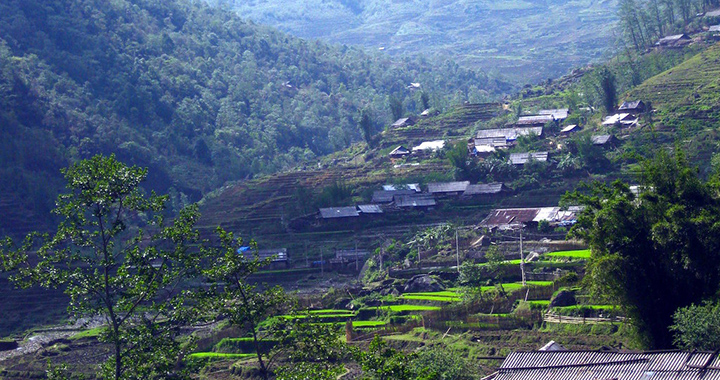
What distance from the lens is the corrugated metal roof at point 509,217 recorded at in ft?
193

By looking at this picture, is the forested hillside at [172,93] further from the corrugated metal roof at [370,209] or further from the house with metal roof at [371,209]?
the house with metal roof at [371,209]

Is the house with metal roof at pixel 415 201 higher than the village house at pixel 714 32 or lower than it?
lower

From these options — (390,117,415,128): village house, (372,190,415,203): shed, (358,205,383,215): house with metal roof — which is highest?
(390,117,415,128): village house

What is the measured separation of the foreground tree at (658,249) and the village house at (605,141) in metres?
34.7

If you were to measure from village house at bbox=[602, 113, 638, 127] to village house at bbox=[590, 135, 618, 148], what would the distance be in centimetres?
395

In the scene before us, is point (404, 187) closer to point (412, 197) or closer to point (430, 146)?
point (412, 197)

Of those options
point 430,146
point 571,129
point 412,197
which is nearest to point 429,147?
point 430,146

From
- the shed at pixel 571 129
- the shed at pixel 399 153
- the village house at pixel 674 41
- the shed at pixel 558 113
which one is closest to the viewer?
the shed at pixel 571 129

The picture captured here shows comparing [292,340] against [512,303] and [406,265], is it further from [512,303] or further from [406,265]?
[406,265]

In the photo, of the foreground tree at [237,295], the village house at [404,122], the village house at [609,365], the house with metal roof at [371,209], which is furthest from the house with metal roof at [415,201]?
the foreground tree at [237,295]

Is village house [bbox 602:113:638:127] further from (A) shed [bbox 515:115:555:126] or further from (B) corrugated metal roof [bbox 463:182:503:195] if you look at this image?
(B) corrugated metal roof [bbox 463:182:503:195]

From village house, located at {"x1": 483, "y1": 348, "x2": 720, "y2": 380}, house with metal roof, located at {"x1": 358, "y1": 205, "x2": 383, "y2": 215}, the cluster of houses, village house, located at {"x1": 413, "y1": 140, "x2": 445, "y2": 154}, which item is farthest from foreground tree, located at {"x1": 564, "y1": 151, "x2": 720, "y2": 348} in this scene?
village house, located at {"x1": 413, "y1": 140, "x2": 445, "y2": 154}

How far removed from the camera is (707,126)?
66.6 m

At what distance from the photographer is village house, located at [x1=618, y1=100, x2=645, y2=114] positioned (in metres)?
75.1
